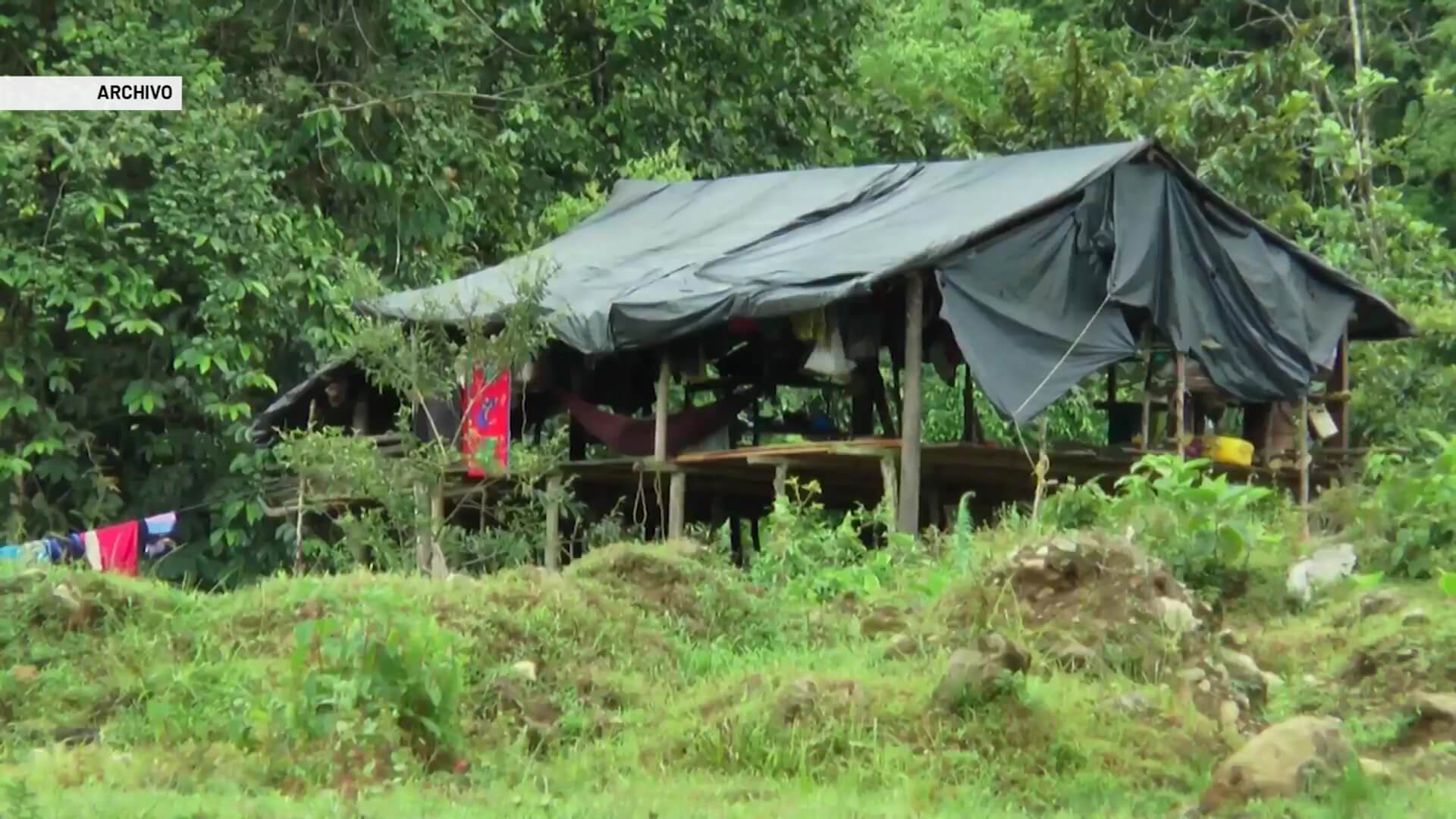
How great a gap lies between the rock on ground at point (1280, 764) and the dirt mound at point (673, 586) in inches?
115

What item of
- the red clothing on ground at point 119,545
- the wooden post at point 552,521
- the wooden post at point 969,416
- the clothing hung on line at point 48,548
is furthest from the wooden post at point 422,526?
the wooden post at point 969,416

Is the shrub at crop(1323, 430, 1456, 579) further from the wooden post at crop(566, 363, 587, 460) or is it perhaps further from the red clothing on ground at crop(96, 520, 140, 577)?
the red clothing on ground at crop(96, 520, 140, 577)

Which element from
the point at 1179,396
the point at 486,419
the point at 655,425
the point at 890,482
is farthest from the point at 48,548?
the point at 1179,396

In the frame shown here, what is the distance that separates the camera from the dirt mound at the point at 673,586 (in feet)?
26.6

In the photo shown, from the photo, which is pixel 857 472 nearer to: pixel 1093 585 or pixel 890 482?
pixel 890 482

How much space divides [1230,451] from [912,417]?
3228 millimetres

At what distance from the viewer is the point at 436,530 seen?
10391 mm

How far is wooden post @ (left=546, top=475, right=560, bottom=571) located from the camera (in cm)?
1202

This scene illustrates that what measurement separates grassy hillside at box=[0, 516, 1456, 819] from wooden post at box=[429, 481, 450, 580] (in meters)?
1.80

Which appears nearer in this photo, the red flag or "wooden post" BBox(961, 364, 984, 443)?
the red flag

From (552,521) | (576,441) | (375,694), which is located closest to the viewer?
(375,694)

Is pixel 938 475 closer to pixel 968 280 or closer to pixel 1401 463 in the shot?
pixel 968 280

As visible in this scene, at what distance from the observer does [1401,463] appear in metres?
11.8
